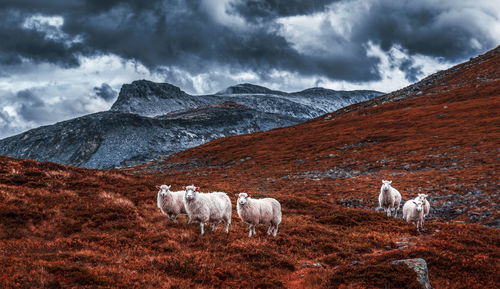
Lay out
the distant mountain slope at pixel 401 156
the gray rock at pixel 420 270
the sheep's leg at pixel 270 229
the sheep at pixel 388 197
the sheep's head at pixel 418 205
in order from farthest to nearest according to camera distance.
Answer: the distant mountain slope at pixel 401 156 → the sheep at pixel 388 197 → the sheep's head at pixel 418 205 → the sheep's leg at pixel 270 229 → the gray rock at pixel 420 270

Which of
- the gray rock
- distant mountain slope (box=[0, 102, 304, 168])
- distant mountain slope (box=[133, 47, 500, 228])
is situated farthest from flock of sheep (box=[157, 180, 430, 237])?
distant mountain slope (box=[0, 102, 304, 168])

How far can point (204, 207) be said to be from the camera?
1359 cm

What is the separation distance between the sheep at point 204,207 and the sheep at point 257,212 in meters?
0.94

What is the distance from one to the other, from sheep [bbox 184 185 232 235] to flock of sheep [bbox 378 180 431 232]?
11577 mm

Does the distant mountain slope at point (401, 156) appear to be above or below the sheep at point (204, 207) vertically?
above

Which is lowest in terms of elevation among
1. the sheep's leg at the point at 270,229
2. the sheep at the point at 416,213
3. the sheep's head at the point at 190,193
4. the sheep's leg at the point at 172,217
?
the sheep's leg at the point at 270,229

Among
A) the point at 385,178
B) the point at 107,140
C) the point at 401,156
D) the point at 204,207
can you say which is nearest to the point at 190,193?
the point at 204,207

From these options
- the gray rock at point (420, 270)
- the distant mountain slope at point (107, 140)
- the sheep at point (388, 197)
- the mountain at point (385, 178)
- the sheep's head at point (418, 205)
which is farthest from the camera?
the distant mountain slope at point (107, 140)

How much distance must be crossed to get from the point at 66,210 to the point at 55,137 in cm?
19278

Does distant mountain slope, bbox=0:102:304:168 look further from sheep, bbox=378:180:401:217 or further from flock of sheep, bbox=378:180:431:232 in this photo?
flock of sheep, bbox=378:180:431:232

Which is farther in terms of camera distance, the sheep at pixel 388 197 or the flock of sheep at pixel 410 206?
the sheep at pixel 388 197

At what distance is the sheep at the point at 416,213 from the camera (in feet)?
55.9

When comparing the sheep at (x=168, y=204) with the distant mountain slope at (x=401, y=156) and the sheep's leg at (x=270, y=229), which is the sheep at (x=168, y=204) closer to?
the sheep's leg at (x=270, y=229)

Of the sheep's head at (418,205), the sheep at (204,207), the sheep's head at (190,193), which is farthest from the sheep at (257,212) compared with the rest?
the sheep's head at (418,205)
